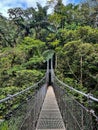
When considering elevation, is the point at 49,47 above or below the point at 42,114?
above

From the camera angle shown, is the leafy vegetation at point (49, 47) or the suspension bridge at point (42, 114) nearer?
the suspension bridge at point (42, 114)

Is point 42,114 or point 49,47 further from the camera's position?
point 49,47

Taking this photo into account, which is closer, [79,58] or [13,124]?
[13,124]

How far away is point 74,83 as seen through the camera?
41.6 feet

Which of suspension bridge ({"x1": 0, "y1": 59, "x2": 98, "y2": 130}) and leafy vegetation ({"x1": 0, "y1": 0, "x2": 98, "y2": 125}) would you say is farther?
leafy vegetation ({"x1": 0, "y1": 0, "x2": 98, "y2": 125})

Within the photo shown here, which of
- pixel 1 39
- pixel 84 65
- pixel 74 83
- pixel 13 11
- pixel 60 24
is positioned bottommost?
pixel 74 83

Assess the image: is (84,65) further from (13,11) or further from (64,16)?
(13,11)

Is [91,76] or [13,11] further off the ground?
[13,11]

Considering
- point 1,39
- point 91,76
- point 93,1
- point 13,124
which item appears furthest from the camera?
point 93,1

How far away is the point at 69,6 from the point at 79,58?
40.8 feet

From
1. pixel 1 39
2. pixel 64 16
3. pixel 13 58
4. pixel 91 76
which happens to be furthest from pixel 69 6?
pixel 91 76

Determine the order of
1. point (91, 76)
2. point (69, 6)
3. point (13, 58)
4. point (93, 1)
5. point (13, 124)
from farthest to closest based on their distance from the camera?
point (69, 6) → point (93, 1) → point (13, 58) → point (91, 76) → point (13, 124)

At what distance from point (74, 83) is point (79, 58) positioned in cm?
148

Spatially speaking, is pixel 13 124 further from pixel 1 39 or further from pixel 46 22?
pixel 46 22
